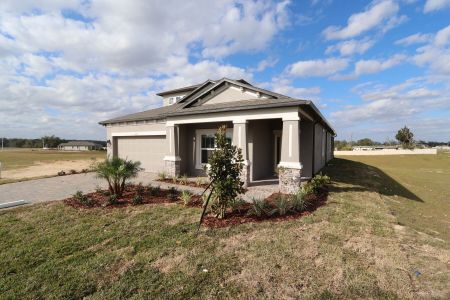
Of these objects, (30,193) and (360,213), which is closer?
(360,213)

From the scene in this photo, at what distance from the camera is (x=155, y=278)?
146 inches

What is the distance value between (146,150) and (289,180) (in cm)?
1021

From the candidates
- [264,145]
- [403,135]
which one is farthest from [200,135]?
[403,135]

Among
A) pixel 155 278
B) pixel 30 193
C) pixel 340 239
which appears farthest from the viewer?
pixel 30 193

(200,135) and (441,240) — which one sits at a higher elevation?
(200,135)

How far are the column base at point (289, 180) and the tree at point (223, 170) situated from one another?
341 cm

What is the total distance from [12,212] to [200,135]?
8.72m

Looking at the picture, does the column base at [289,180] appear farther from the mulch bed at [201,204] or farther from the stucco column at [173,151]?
the stucco column at [173,151]

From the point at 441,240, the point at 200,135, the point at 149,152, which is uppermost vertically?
the point at 200,135

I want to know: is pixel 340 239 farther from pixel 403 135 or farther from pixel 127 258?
pixel 403 135

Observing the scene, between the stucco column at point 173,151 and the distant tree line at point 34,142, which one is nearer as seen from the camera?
the stucco column at point 173,151

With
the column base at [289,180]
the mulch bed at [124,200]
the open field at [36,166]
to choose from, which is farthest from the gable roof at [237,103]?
the open field at [36,166]

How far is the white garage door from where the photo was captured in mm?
15109

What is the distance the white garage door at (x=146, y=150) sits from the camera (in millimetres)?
15109
